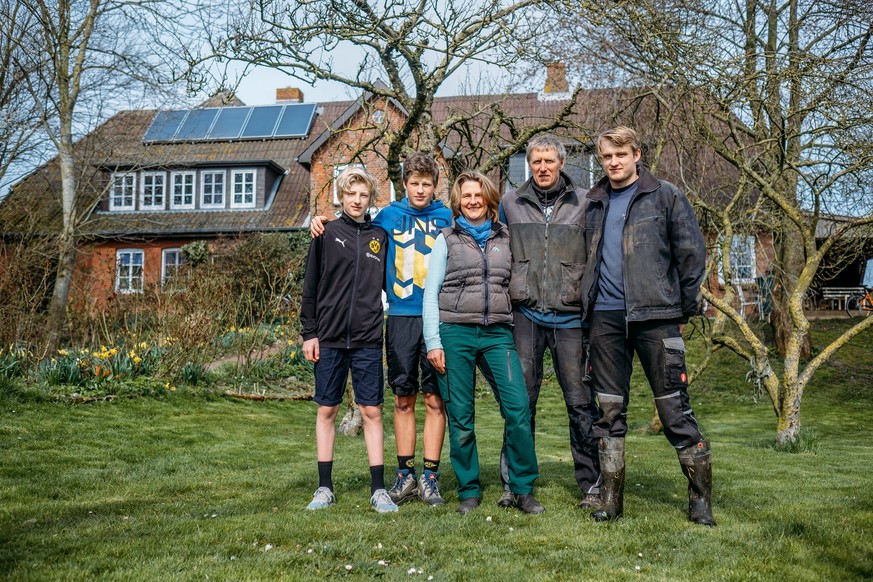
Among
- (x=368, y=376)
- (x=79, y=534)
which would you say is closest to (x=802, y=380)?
(x=368, y=376)

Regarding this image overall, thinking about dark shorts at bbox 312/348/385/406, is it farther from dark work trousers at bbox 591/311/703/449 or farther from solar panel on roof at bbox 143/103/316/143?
solar panel on roof at bbox 143/103/316/143

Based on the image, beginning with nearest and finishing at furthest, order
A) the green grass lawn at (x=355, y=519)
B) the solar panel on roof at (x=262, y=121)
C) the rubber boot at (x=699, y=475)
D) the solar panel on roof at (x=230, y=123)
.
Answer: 1. the green grass lawn at (x=355, y=519)
2. the rubber boot at (x=699, y=475)
3. the solar panel on roof at (x=230, y=123)
4. the solar panel on roof at (x=262, y=121)

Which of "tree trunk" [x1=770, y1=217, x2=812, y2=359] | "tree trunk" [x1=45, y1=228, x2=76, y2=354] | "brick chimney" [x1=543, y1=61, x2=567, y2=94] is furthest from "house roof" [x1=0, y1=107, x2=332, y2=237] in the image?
"tree trunk" [x1=770, y1=217, x2=812, y2=359]

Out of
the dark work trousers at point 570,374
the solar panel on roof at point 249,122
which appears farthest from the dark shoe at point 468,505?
the solar panel on roof at point 249,122

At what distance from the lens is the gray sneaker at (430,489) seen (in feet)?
15.2

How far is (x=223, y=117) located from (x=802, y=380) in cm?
2337

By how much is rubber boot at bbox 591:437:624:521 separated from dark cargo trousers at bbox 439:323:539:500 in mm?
403

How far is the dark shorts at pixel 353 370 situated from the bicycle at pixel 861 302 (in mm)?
19960

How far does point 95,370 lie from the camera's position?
32.3 feet

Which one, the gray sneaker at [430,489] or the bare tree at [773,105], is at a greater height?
the bare tree at [773,105]

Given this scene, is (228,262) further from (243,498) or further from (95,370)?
(243,498)

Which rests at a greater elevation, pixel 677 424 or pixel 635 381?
pixel 677 424

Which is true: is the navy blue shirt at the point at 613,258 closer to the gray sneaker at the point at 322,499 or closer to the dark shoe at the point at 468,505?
the dark shoe at the point at 468,505

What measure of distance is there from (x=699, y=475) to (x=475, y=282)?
1.66m
